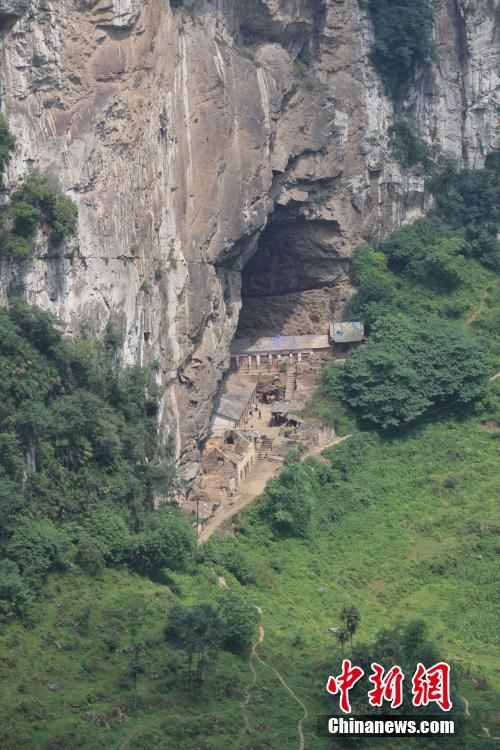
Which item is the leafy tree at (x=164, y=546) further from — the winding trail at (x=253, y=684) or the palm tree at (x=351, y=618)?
the palm tree at (x=351, y=618)

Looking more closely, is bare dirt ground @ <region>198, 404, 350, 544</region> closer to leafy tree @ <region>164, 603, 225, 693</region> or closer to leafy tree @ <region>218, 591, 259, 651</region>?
leafy tree @ <region>218, 591, 259, 651</region>

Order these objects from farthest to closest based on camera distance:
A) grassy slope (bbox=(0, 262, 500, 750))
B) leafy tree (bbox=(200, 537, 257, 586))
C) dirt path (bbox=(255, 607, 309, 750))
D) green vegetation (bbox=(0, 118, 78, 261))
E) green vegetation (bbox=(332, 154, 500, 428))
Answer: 1. green vegetation (bbox=(332, 154, 500, 428))
2. leafy tree (bbox=(200, 537, 257, 586))
3. green vegetation (bbox=(0, 118, 78, 261))
4. dirt path (bbox=(255, 607, 309, 750))
5. grassy slope (bbox=(0, 262, 500, 750))

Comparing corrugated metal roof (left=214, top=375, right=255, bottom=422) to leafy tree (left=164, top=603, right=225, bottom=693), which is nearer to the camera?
leafy tree (left=164, top=603, right=225, bottom=693)

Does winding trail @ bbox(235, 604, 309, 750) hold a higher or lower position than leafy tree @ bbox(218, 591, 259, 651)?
lower

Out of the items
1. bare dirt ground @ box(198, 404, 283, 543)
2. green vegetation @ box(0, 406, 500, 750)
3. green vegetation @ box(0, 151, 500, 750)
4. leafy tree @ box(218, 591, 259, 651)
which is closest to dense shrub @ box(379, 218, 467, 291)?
green vegetation @ box(0, 151, 500, 750)

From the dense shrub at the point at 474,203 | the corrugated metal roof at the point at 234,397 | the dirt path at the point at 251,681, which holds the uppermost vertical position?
the dense shrub at the point at 474,203

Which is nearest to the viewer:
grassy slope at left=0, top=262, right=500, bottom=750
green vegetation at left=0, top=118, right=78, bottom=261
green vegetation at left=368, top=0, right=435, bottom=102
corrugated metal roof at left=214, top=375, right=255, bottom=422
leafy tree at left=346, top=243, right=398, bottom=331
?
grassy slope at left=0, top=262, right=500, bottom=750

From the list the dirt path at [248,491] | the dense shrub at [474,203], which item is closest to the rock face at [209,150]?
the dense shrub at [474,203]
